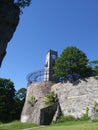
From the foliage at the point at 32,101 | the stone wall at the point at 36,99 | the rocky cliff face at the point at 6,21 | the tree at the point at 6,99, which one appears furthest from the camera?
the tree at the point at 6,99

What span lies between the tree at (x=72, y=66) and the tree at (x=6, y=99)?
10.1 metres

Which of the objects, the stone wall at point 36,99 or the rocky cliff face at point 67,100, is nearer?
the rocky cliff face at point 67,100

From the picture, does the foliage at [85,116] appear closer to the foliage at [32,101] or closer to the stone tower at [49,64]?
the foliage at [32,101]

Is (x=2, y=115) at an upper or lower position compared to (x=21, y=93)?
lower

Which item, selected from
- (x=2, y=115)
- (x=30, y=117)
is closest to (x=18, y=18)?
(x=30, y=117)

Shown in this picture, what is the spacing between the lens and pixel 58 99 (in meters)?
36.1

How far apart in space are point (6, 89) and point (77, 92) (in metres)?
16.1

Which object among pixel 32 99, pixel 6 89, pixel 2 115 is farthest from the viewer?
pixel 6 89

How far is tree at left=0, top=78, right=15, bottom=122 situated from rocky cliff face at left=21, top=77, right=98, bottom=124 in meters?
5.82

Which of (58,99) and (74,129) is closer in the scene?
(74,129)

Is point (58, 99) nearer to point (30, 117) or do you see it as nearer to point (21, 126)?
point (30, 117)

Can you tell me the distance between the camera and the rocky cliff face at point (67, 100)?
32.9 metres

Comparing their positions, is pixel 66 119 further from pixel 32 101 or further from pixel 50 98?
pixel 32 101

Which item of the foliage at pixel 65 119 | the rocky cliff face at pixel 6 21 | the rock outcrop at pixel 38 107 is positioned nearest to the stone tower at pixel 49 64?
the rock outcrop at pixel 38 107
